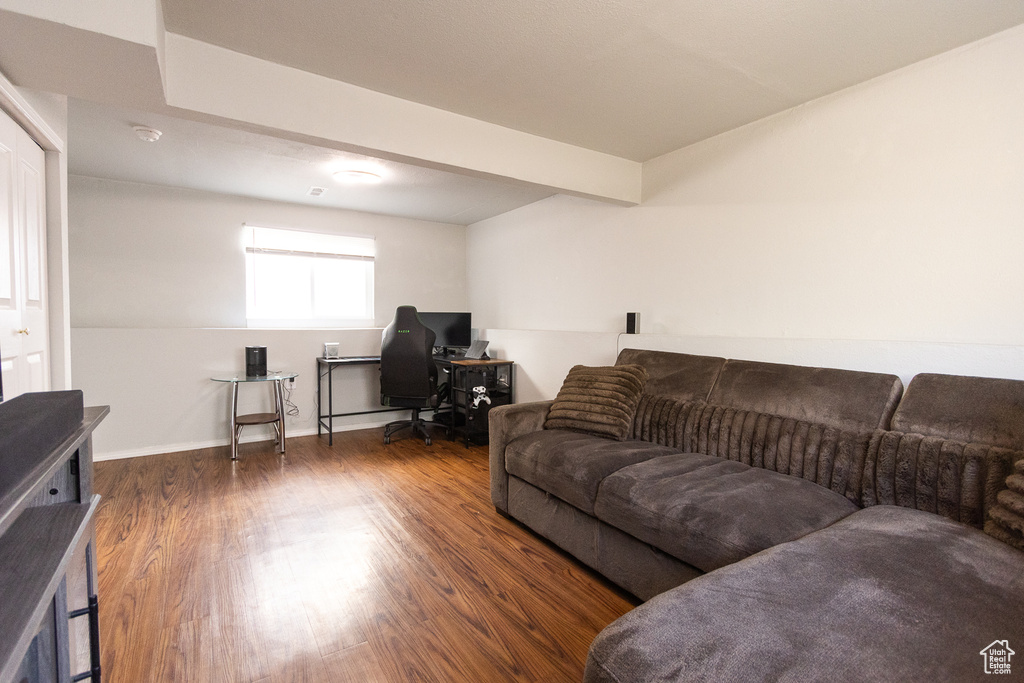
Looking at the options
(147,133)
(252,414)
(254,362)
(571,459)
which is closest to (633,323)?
(571,459)

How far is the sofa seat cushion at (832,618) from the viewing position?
86 centimetres

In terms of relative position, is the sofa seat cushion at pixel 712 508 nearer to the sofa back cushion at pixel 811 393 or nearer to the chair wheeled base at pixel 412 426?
the sofa back cushion at pixel 811 393

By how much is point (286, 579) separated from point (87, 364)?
2951mm

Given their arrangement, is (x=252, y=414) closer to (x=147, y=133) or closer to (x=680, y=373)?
(x=147, y=133)

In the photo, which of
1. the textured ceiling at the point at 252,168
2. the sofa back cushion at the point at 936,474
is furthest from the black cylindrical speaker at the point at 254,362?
the sofa back cushion at the point at 936,474

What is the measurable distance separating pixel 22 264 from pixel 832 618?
108 inches

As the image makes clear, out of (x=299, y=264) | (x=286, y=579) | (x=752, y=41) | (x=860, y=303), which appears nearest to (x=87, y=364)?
(x=299, y=264)

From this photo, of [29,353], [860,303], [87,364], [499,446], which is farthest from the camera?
[87,364]

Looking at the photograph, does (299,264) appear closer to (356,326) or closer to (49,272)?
(356,326)

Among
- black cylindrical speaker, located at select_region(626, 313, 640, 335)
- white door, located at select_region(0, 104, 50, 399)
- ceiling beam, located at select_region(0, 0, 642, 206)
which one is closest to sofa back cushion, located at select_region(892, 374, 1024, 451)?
black cylindrical speaker, located at select_region(626, 313, 640, 335)

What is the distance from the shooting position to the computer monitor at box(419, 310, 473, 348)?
16.0 feet

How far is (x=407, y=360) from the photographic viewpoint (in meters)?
4.11

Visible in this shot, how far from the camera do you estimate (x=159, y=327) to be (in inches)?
159

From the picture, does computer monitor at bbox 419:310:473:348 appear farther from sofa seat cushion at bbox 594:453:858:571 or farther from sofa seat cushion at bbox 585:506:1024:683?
sofa seat cushion at bbox 585:506:1024:683
